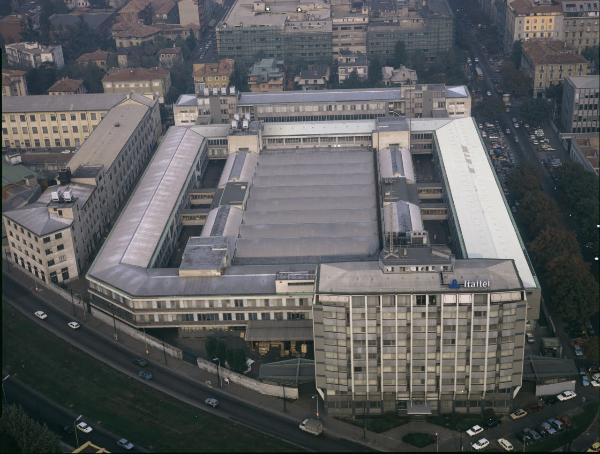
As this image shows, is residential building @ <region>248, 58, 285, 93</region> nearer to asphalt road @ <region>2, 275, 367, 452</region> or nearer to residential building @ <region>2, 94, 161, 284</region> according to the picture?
residential building @ <region>2, 94, 161, 284</region>

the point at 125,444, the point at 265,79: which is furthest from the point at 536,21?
the point at 125,444

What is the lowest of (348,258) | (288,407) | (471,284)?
(288,407)

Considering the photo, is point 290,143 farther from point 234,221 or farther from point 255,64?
point 255,64

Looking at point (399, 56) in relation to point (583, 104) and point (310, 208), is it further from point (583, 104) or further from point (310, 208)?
point (310, 208)

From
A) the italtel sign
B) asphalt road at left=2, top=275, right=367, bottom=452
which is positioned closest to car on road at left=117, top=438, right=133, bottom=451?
asphalt road at left=2, top=275, right=367, bottom=452

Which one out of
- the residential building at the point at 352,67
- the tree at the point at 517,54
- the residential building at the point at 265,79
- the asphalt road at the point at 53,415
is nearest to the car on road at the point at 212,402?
the asphalt road at the point at 53,415

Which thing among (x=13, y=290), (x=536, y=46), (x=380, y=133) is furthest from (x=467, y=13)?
(x=13, y=290)
